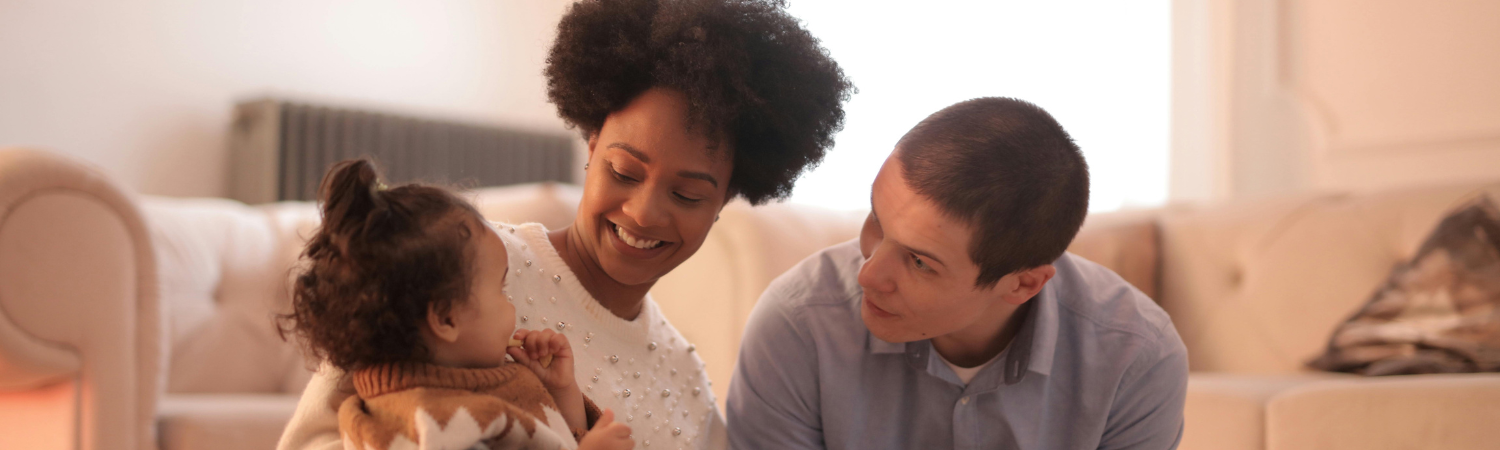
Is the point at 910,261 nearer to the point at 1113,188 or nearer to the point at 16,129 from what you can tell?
the point at 1113,188

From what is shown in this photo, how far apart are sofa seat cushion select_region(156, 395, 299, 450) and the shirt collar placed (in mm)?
1217

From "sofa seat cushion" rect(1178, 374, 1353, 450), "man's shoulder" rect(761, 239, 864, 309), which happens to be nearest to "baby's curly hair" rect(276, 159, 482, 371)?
"man's shoulder" rect(761, 239, 864, 309)

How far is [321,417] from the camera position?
1.13 m

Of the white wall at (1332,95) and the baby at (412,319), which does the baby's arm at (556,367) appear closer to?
the baby at (412,319)

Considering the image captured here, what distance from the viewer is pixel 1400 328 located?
2273 mm

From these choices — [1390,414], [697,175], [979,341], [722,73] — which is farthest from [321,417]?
[1390,414]

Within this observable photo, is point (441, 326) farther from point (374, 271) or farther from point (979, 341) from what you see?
point (979, 341)

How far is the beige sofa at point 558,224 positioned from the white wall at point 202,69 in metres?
1.93

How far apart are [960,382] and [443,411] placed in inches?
35.4

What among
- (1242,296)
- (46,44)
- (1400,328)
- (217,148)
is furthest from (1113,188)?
(46,44)

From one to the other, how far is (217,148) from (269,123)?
1.49 feet

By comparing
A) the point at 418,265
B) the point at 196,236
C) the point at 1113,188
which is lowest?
the point at 1113,188

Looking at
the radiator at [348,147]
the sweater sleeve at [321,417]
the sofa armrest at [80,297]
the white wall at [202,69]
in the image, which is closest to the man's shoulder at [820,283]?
the sweater sleeve at [321,417]

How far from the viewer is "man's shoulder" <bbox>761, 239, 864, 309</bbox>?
1689 millimetres
